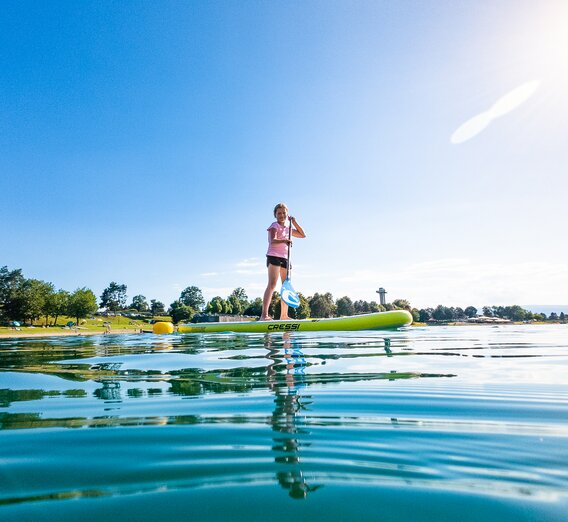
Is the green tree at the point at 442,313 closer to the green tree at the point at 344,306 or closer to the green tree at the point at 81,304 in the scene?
the green tree at the point at 344,306

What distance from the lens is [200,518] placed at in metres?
0.97

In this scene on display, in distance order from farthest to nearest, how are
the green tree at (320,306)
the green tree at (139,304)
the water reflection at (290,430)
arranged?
the green tree at (139,304) < the green tree at (320,306) < the water reflection at (290,430)

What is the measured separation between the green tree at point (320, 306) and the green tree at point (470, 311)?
5817 centimetres

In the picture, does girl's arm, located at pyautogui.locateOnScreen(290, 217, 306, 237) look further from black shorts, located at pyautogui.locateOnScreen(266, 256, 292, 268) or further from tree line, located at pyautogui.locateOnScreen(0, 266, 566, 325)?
tree line, located at pyautogui.locateOnScreen(0, 266, 566, 325)

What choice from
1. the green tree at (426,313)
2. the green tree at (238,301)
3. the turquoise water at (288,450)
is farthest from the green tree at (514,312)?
the turquoise water at (288,450)

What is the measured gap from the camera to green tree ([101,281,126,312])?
16838cm

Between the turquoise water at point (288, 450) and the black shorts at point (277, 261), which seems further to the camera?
the black shorts at point (277, 261)

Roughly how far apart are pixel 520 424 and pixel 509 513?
97 centimetres

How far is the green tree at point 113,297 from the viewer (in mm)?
168375

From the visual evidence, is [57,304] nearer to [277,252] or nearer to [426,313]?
[277,252]

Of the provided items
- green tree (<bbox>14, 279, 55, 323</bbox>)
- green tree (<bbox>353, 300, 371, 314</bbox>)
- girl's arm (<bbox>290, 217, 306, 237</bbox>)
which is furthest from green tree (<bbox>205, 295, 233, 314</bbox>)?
girl's arm (<bbox>290, 217, 306, 237</bbox>)

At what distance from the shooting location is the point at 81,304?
8238cm

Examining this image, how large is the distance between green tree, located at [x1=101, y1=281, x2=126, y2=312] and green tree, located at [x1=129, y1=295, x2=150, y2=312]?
539 cm

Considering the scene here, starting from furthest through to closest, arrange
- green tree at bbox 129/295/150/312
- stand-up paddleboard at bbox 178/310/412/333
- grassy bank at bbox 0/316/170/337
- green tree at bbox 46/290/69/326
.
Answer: green tree at bbox 129/295/150/312 → green tree at bbox 46/290/69/326 → grassy bank at bbox 0/316/170/337 → stand-up paddleboard at bbox 178/310/412/333
